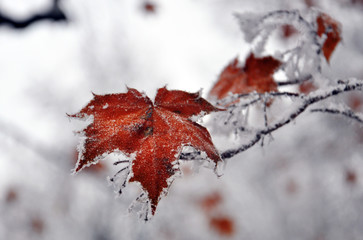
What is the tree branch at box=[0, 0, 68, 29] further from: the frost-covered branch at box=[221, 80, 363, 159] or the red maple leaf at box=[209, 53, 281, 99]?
the frost-covered branch at box=[221, 80, 363, 159]

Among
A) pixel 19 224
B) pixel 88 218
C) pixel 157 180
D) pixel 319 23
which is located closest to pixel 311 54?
pixel 319 23

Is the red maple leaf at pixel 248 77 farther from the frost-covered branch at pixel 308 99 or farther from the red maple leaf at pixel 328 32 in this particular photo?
the frost-covered branch at pixel 308 99

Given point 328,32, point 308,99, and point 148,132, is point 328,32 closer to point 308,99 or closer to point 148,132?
point 308,99

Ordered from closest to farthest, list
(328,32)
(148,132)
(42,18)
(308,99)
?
(148,132)
(308,99)
(328,32)
(42,18)

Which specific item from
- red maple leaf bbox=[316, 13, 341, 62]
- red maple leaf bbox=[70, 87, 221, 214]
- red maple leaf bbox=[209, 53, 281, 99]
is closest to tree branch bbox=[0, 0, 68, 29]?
red maple leaf bbox=[209, 53, 281, 99]

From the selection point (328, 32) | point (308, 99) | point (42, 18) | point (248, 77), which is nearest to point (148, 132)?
point (308, 99)

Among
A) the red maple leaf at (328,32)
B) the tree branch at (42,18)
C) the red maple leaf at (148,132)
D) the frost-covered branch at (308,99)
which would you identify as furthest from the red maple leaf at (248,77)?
the tree branch at (42,18)

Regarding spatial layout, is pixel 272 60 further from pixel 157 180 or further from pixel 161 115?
pixel 157 180
